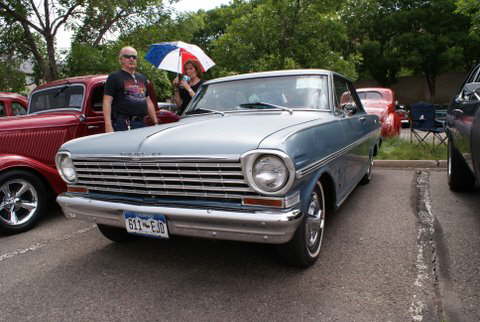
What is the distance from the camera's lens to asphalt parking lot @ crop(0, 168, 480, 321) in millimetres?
2324

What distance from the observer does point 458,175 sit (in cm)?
471

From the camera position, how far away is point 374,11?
2873cm

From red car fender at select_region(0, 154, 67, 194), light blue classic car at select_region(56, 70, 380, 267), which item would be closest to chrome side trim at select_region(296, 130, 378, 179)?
light blue classic car at select_region(56, 70, 380, 267)

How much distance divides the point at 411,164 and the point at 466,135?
3546mm

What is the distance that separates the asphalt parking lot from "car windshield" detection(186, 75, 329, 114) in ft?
4.20

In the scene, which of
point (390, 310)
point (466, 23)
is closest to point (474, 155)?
point (390, 310)

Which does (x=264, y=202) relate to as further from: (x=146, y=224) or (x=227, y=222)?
(x=146, y=224)

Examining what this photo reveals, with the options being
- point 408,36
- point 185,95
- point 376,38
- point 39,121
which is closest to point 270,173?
point 39,121

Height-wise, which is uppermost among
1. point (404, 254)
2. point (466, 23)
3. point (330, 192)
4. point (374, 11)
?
point (374, 11)

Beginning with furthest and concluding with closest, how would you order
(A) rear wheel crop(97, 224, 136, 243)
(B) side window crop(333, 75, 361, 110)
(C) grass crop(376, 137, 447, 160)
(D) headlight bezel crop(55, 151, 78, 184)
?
1. (C) grass crop(376, 137, 447, 160)
2. (B) side window crop(333, 75, 361, 110)
3. (A) rear wheel crop(97, 224, 136, 243)
4. (D) headlight bezel crop(55, 151, 78, 184)

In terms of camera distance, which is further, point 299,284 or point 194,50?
point 194,50

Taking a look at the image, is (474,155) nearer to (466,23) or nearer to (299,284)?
(299,284)

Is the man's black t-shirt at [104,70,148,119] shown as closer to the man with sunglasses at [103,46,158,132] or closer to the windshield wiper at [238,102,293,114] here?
the man with sunglasses at [103,46,158,132]

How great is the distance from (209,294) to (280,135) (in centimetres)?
117
